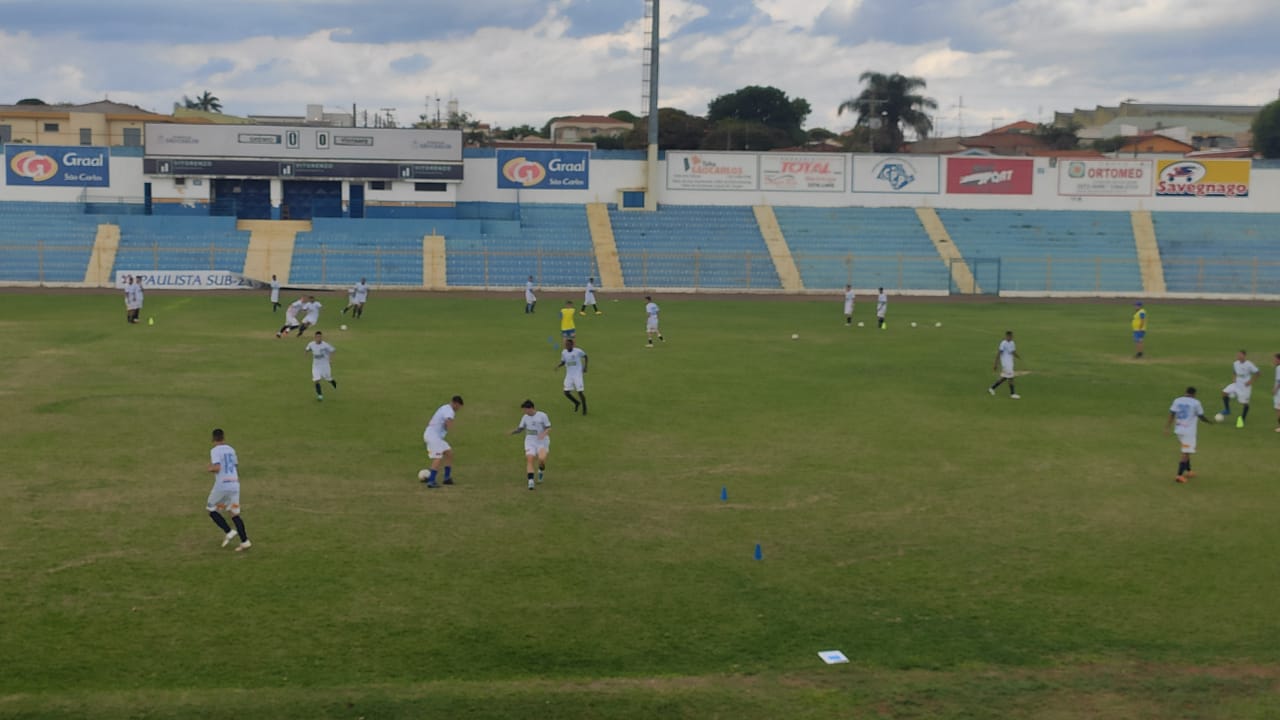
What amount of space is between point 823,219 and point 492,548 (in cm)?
6008

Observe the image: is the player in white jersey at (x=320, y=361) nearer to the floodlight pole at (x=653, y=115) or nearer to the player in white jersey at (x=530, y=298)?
the player in white jersey at (x=530, y=298)

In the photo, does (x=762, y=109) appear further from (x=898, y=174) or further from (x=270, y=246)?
(x=270, y=246)

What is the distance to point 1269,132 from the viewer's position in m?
110

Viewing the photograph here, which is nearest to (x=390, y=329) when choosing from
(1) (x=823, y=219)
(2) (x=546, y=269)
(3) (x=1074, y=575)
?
(2) (x=546, y=269)

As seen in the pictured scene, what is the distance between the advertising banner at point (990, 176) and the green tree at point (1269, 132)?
47649 millimetres

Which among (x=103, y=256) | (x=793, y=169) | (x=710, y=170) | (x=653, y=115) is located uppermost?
(x=653, y=115)

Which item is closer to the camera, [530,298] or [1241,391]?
[1241,391]

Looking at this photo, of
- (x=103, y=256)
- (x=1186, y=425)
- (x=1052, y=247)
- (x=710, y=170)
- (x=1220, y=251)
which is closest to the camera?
(x=1186, y=425)

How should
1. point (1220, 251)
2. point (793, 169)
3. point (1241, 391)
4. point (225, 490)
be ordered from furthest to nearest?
point (793, 169) → point (1220, 251) → point (1241, 391) → point (225, 490)

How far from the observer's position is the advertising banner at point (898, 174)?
75188 mm

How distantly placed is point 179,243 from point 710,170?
32538mm

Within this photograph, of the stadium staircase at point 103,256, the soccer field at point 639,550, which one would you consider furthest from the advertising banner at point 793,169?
the soccer field at point 639,550

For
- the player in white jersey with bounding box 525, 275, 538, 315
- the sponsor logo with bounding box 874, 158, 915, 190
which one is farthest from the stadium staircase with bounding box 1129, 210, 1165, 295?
the player in white jersey with bounding box 525, 275, 538, 315

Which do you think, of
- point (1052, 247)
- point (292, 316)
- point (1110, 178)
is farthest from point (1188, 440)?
point (1110, 178)
